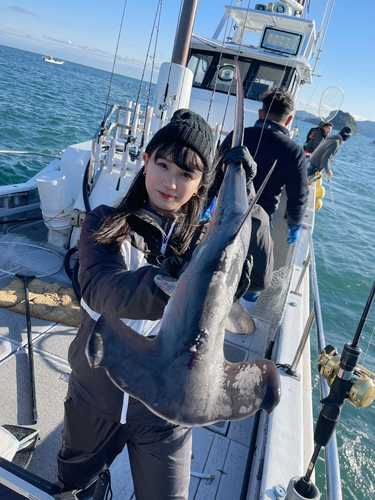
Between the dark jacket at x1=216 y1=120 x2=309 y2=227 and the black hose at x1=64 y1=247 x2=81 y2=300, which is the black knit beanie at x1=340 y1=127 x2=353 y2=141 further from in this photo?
the black hose at x1=64 y1=247 x2=81 y2=300

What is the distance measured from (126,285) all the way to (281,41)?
418 inches

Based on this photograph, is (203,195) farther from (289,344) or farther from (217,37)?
(217,37)

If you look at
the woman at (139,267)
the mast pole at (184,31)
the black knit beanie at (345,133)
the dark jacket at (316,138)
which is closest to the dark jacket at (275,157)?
the woman at (139,267)

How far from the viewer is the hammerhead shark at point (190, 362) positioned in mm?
1009

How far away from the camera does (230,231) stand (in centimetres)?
138

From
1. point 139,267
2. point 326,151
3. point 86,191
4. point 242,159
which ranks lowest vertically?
point 86,191

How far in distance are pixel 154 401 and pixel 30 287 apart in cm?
402

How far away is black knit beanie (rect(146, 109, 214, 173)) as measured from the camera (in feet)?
5.73

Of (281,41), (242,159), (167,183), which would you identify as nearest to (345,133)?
(281,41)

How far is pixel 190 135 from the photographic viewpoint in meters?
1.75

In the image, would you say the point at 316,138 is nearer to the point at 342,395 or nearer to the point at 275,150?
the point at 275,150

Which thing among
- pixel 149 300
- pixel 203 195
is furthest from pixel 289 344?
pixel 149 300

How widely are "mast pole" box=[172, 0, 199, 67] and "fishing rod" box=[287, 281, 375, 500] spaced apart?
6.40 metres

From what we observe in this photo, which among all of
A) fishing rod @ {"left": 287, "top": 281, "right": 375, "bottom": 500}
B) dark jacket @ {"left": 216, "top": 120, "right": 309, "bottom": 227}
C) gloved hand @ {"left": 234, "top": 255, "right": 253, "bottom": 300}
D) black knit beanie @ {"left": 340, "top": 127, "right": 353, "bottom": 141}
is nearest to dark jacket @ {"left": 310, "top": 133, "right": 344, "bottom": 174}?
A: black knit beanie @ {"left": 340, "top": 127, "right": 353, "bottom": 141}
